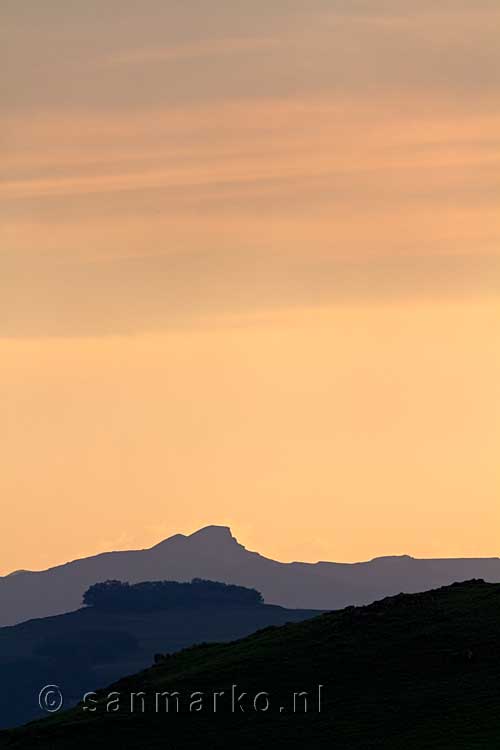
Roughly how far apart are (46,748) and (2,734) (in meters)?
9.35

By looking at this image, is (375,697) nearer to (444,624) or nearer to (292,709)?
(292,709)

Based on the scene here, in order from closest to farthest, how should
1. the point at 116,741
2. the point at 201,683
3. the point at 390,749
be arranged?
1. the point at 390,749
2. the point at 116,741
3. the point at 201,683

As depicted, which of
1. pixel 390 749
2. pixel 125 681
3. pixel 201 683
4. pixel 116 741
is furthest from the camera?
pixel 125 681

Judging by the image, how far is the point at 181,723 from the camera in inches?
3839

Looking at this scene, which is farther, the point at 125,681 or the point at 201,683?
the point at 125,681

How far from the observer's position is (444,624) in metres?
109

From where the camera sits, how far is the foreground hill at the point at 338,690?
305 ft

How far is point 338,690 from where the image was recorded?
330ft

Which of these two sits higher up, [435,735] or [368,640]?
[368,640]

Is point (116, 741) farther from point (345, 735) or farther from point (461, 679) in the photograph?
point (461, 679)

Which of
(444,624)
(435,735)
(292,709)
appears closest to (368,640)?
(444,624)

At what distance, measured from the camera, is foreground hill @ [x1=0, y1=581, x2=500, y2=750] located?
305 feet

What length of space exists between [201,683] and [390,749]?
780 inches

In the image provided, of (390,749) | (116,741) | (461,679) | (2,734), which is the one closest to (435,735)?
(390,749)
